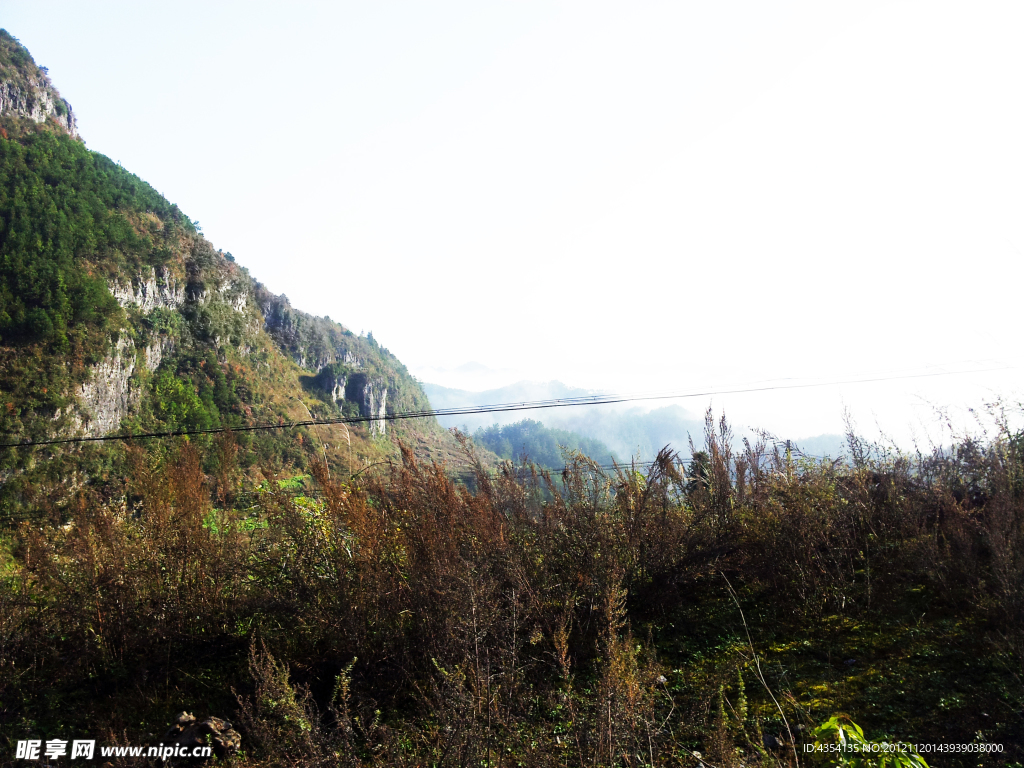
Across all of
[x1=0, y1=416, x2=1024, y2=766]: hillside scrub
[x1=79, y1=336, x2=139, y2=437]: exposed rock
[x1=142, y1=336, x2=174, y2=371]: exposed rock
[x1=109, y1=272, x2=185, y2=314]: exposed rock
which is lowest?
[x1=0, y1=416, x2=1024, y2=766]: hillside scrub

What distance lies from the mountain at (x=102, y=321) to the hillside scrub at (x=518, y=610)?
18761 millimetres

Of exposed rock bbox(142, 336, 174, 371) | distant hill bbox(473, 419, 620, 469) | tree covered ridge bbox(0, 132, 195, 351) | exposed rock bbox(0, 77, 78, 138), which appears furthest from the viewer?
distant hill bbox(473, 419, 620, 469)

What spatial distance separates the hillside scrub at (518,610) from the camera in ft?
10.4

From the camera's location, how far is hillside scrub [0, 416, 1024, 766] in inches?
125

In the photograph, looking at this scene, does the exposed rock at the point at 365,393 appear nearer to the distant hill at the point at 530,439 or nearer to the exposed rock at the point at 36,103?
the distant hill at the point at 530,439

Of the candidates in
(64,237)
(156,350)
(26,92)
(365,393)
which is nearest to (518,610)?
(156,350)

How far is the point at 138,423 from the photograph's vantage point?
155ft

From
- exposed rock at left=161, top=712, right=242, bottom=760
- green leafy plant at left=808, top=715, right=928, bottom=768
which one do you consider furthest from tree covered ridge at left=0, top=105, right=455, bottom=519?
green leafy plant at left=808, top=715, right=928, bottom=768

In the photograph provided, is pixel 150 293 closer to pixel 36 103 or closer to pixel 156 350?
pixel 156 350

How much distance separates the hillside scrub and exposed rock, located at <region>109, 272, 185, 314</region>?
209 ft

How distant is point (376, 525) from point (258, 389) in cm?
7354

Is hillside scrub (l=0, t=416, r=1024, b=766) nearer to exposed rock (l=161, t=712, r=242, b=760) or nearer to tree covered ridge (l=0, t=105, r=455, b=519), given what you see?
exposed rock (l=161, t=712, r=242, b=760)

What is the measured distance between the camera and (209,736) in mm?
3305

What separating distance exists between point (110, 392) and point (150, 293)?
62.7 feet
